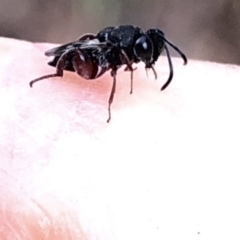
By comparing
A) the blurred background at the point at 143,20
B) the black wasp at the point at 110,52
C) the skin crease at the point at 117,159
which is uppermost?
the black wasp at the point at 110,52

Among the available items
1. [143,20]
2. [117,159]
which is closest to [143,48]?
[117,159]

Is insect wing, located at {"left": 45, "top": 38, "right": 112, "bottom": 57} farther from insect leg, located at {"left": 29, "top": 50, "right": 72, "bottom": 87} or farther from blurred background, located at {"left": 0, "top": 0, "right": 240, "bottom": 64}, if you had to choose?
blurred background, located at {"left": 0, "top": 0, "right": 240, "bottom": 64}

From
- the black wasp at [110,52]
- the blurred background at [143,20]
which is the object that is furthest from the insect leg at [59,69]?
the blurred background at [143,20]

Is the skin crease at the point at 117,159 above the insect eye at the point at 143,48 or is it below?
below

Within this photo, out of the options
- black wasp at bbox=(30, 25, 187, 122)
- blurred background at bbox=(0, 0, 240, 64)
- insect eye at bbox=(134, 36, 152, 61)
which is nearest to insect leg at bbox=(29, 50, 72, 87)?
black wasp at bbox=(30, 25, 187, 122)

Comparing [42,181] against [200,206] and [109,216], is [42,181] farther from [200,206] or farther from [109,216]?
[200,206]

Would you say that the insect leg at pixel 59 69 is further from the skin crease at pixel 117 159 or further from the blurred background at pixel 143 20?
the blurred background at pixel 143 20

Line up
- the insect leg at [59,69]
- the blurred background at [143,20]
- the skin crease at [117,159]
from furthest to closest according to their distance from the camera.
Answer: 1. the blurred background at [143,20]
2. the insect leg at [59,69]
3. the skin crease at [117,159]

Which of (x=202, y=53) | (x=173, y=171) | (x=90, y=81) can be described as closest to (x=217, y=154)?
(x=173, y=171)
